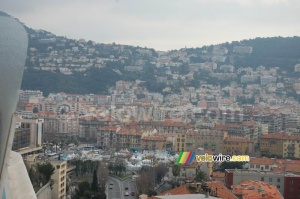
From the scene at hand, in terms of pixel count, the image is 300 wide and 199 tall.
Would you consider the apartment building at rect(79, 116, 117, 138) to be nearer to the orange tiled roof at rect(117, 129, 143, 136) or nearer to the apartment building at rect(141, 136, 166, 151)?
the orange tiled roof at rect(117, 129, 143, 136)

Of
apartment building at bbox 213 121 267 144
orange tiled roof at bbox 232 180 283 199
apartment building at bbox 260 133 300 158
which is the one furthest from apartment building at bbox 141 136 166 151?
orange tiled roof at bbox 232 180 283 199

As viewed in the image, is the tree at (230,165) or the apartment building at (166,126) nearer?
the tree at (230,165)

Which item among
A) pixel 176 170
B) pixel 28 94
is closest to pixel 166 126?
pixel 176 170

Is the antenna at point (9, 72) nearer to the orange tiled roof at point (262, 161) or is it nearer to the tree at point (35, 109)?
the orange tiled roof at point (262, 161)

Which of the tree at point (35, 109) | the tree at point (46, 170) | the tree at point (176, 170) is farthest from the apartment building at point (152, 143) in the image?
the tree at point (46, 170)

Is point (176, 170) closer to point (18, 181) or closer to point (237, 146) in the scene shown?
point (237, 146)

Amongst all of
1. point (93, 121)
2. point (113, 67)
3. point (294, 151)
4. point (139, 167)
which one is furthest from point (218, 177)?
point (113, 67)

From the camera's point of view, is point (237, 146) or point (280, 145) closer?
point (280, 145)

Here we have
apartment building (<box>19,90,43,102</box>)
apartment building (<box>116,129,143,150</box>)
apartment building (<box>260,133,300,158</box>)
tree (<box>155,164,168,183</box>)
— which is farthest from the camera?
apartment building (<box>19,90,43,102</box>)

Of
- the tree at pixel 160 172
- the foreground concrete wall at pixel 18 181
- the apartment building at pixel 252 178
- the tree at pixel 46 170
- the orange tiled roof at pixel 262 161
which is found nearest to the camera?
the foreground concrete wall at pixel 18 181

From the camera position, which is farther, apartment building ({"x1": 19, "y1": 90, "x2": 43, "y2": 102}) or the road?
apartment building ({"x1": 19, "y1": 90, "x2": 43, "y2": 102})
